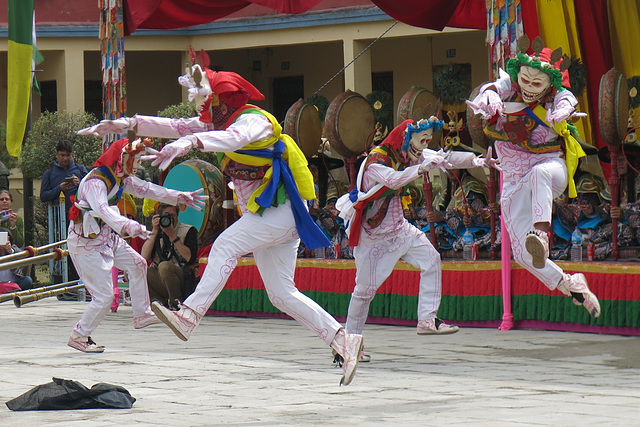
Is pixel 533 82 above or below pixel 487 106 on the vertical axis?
above

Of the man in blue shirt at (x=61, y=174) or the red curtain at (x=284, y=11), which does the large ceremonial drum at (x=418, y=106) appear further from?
the man in blue shirt at (x=61, y=174)

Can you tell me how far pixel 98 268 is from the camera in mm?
7938

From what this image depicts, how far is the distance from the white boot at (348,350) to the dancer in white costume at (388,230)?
1.40 m

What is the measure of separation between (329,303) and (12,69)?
135 inches

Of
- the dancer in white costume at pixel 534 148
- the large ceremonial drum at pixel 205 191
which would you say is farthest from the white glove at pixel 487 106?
the large ceremonial drum at pixel 205 191

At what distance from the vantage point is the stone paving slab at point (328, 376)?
5.14m

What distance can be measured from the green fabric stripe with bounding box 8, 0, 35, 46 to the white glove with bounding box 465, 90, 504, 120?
16.1ft

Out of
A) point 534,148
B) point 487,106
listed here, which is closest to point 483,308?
point 534,148

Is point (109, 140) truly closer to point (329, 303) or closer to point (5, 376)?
point (329, 303)

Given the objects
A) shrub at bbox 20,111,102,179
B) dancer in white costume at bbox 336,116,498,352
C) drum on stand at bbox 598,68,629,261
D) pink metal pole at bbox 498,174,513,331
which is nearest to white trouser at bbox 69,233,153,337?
dancer in white costume at bbox 336,116,498,352

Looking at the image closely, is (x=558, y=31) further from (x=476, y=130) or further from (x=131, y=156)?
(x=131, y=156)

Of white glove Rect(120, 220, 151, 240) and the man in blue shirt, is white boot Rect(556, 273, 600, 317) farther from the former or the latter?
the man in blue shirt

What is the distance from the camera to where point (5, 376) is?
22.0ft

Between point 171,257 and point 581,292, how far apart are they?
186 inches
